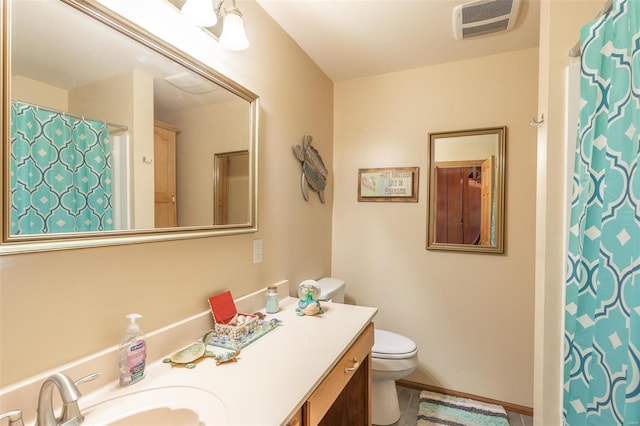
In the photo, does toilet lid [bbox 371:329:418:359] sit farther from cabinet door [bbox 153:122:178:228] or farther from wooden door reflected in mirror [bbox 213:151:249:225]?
cabinet door [bbox 153:122:178:228]

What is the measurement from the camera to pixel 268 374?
915mm

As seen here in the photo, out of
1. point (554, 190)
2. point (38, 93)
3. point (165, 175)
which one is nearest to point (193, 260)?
point (165, 175)

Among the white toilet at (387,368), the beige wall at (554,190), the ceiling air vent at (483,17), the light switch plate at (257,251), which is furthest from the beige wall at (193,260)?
the beige wall at (554,190)

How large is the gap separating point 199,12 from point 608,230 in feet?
4.86

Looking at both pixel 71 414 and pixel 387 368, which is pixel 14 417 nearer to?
pixel 71 414

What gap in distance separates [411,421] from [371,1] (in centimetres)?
248

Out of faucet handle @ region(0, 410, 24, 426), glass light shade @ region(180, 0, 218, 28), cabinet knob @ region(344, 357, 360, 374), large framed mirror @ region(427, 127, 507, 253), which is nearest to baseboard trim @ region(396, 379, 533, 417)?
large framed mirror @ region(427, 127, 507, 253)

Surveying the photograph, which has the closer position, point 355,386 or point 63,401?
point 63,401

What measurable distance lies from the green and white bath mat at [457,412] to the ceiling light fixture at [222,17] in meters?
2.34

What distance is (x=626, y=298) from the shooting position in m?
0.80

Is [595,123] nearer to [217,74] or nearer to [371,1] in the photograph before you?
[371,1]

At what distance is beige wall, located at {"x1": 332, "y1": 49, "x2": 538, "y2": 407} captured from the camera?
6.48 ft

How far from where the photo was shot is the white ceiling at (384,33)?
5.19 feet

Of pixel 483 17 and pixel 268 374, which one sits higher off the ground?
pixel 483 17
